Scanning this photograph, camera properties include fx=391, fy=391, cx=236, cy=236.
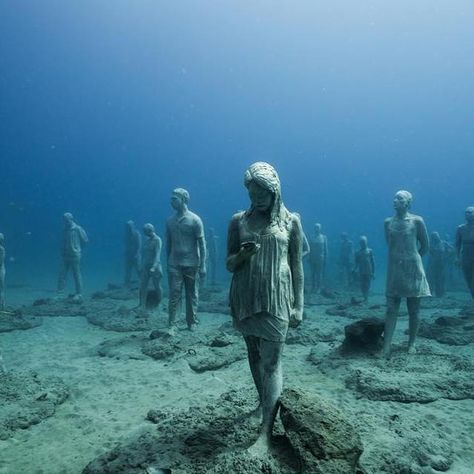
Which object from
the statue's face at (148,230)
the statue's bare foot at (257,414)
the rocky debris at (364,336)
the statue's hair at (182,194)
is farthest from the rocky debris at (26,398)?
the statue's face at (148,230)

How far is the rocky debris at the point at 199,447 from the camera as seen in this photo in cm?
289

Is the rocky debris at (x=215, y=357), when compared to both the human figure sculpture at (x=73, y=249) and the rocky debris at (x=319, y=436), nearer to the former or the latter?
the rocky debris at (x=319, y=436)

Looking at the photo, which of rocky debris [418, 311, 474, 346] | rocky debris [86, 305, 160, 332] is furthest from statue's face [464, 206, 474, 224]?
rocky debris [86, 305, 160, 332]

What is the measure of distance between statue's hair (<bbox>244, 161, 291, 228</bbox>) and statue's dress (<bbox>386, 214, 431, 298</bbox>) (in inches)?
152

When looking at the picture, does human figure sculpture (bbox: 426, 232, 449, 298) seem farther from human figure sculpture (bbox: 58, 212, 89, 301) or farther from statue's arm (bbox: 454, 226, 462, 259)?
human figure sculpture (bbox: 58, 212, 89, 301)

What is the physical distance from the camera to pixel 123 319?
10.0 m

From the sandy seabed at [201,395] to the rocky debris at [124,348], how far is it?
58 mm

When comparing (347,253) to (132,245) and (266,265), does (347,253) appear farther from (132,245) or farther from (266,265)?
(266,265)

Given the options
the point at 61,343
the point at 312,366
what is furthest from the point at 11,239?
the point at 312,366

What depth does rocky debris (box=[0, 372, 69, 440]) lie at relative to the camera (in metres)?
4.16

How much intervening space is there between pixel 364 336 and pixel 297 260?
12.9 ft

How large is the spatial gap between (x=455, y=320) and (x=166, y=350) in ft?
22.9

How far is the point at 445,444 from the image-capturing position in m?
3.70

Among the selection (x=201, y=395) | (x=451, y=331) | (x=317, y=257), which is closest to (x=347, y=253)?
(x=317, y=257)
